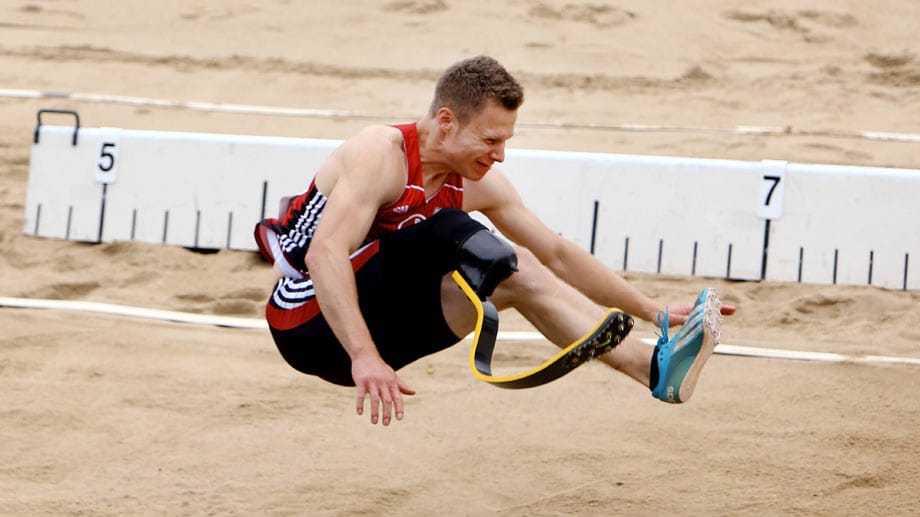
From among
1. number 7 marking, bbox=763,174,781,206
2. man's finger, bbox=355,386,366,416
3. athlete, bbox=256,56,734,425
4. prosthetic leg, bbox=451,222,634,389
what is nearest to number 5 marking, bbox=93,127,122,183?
athlete, bbox=256,56,734,425

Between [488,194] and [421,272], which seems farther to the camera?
[488,194]

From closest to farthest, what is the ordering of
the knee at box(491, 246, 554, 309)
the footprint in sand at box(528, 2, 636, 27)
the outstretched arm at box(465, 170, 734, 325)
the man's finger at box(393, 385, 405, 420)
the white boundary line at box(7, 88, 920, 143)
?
the man's finger at box(393, 385, 405, 420) → the knee at box(491, 246, 554, 309) → the outstretched arm at box(465, 170, 734, 325) → the white boundary line at box(7, 88, 920, 143) → the footprint in sand at box(528, 2, 636, 27)

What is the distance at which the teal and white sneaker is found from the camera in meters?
3.79

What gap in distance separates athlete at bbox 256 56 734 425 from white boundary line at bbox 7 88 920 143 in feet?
11.3

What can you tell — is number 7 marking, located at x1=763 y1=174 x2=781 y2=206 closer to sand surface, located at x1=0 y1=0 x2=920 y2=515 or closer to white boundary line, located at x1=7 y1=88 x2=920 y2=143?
sand surface, located at x1=0 y1=0 x2=920 y2=515

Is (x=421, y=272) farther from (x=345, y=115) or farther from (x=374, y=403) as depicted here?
(x=345, y=115)

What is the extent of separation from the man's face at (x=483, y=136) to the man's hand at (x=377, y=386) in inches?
31.3

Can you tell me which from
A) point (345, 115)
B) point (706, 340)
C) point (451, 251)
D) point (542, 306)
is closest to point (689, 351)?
point (706, 340)

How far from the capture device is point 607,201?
6773 mm

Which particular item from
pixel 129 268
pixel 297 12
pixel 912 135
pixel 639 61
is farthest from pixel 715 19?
pixel 129 268

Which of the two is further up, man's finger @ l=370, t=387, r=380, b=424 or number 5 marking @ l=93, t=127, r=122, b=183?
number 5 marking @ l=93, t=127, r=122, b=183

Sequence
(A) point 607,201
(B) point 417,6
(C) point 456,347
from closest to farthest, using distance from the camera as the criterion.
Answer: (C) point 456,347, (A) point 607,201, (B) point 417,6

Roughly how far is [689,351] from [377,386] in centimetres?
91

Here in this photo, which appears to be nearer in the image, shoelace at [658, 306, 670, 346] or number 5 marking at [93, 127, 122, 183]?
shoelace at [658, 306, 670, 346]
